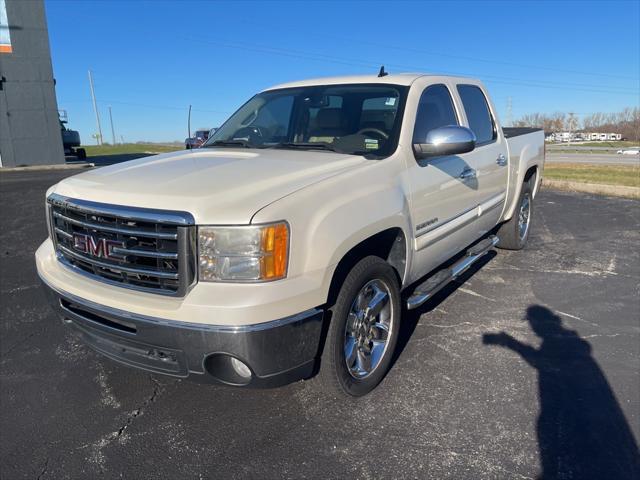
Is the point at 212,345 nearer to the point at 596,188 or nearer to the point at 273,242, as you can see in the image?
the point at 273,242

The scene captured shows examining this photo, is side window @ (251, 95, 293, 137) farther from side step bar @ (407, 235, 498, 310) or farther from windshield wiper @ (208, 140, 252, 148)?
side step bar @ (407, 235, 498, 310)

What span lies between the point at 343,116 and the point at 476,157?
1.38 meters

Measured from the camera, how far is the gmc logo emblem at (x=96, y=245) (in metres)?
2.49

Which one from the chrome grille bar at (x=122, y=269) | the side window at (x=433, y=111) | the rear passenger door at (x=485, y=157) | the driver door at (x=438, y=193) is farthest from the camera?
the rear passenger door at (x=485, y=157)

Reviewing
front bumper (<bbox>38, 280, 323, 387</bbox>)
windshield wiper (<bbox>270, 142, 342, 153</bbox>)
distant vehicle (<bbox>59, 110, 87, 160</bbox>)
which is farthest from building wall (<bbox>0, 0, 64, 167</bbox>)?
front bumper (<bbox>38, 280, 323, 387</bbox>)

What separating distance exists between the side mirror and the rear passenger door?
991 millimetres

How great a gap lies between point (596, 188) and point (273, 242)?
11.9 meters

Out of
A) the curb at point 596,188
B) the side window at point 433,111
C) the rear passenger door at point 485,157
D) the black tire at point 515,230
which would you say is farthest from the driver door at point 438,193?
the curb at point 596,188

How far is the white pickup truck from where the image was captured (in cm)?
226

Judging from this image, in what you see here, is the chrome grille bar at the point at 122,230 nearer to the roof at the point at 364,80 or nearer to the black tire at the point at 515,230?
the roof at the point at 364,80

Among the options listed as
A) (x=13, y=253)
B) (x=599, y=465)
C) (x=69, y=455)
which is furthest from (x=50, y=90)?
(x=599, y=465)

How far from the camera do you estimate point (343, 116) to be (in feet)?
12.5

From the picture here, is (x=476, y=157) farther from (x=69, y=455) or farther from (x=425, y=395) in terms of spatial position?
(x=69, y=455)

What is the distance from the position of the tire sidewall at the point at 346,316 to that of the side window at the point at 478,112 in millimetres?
2165
